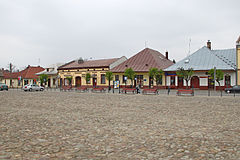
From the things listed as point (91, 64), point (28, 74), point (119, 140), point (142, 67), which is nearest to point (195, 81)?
point (142, 67)

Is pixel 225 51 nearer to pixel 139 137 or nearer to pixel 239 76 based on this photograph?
pixel 239 76

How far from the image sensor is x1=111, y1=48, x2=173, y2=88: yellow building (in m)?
43.4

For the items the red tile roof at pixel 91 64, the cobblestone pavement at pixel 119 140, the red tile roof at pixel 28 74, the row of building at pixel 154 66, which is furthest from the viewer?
the red tile roof at pixel 28 74

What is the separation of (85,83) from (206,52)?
26.0 meters

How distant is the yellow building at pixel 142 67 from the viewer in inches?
1708

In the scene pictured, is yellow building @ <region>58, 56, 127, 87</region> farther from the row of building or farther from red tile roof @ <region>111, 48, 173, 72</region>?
red tile roof @ <region>111, 48, 173, 72</region>

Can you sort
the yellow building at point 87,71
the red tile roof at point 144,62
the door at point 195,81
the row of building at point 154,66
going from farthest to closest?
the yellow building at point 87,71 < the red tile roof at point 144,62 < the door at point 195,81 < the row of building at point 154,66

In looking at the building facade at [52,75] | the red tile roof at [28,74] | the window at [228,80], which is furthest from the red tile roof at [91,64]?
the window at [228,80]

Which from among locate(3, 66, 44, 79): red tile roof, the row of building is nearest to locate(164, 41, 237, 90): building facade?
the row of building

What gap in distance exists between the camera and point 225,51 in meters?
42.2

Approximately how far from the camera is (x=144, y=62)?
4562 centimetres

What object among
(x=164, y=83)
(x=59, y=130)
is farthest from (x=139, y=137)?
(x=164, y=83)

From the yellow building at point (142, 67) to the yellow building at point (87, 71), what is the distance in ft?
9.13

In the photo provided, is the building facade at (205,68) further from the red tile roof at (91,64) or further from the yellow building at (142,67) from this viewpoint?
the red tile roof at (91,64)
